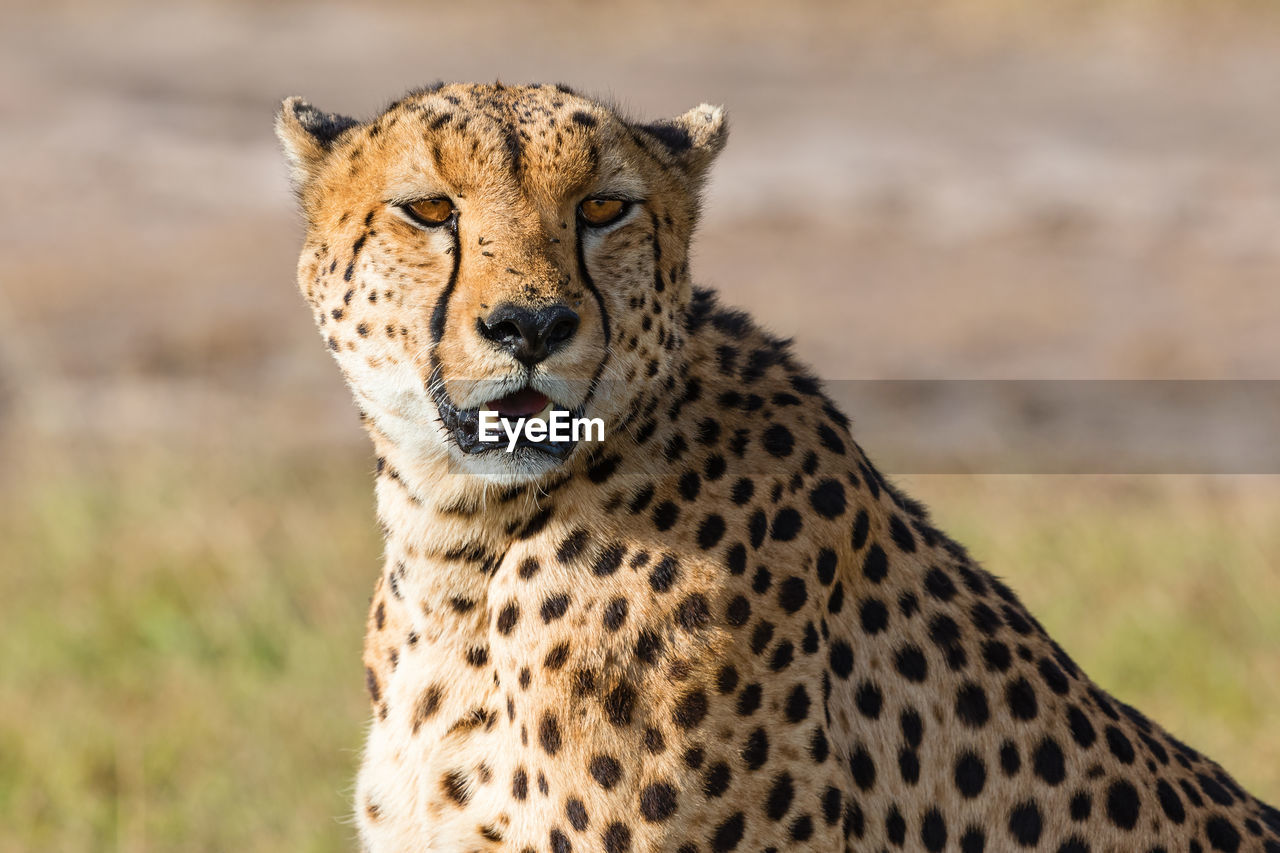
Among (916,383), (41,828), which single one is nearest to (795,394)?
(41,828)

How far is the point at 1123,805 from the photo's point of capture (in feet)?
10.0

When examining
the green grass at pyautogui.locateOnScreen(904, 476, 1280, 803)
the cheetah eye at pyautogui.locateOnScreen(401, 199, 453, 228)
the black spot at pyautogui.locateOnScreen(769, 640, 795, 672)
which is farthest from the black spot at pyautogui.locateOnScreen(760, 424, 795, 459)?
the green grass at pyautogui.locateOnScreen(904, 476, 1280, 803)

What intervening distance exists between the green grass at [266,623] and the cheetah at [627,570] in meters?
2.15

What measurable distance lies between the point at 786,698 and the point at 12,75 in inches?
647

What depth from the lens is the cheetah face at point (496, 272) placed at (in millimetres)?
2713

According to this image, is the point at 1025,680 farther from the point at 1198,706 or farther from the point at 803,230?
the point at 803,230

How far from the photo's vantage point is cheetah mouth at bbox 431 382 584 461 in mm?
2770

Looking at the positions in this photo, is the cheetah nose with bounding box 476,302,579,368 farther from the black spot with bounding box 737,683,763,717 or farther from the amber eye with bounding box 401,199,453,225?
the black spot with bounding box 737,683,763,717

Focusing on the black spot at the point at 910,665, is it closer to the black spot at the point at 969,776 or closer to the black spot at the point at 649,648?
the black spot at the point at 969,776

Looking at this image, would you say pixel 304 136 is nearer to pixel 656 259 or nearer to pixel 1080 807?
pixel 656 259

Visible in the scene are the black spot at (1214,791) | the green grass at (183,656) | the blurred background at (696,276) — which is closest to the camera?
the black spot at (1214,791)

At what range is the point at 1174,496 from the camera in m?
8.00

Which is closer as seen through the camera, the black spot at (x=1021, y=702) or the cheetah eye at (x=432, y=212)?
the cheetah eye at (x=432, y=212)

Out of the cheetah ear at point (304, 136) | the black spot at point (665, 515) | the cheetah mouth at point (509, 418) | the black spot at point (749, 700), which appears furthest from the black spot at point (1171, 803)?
the cheetah ear at point (304, 136)
